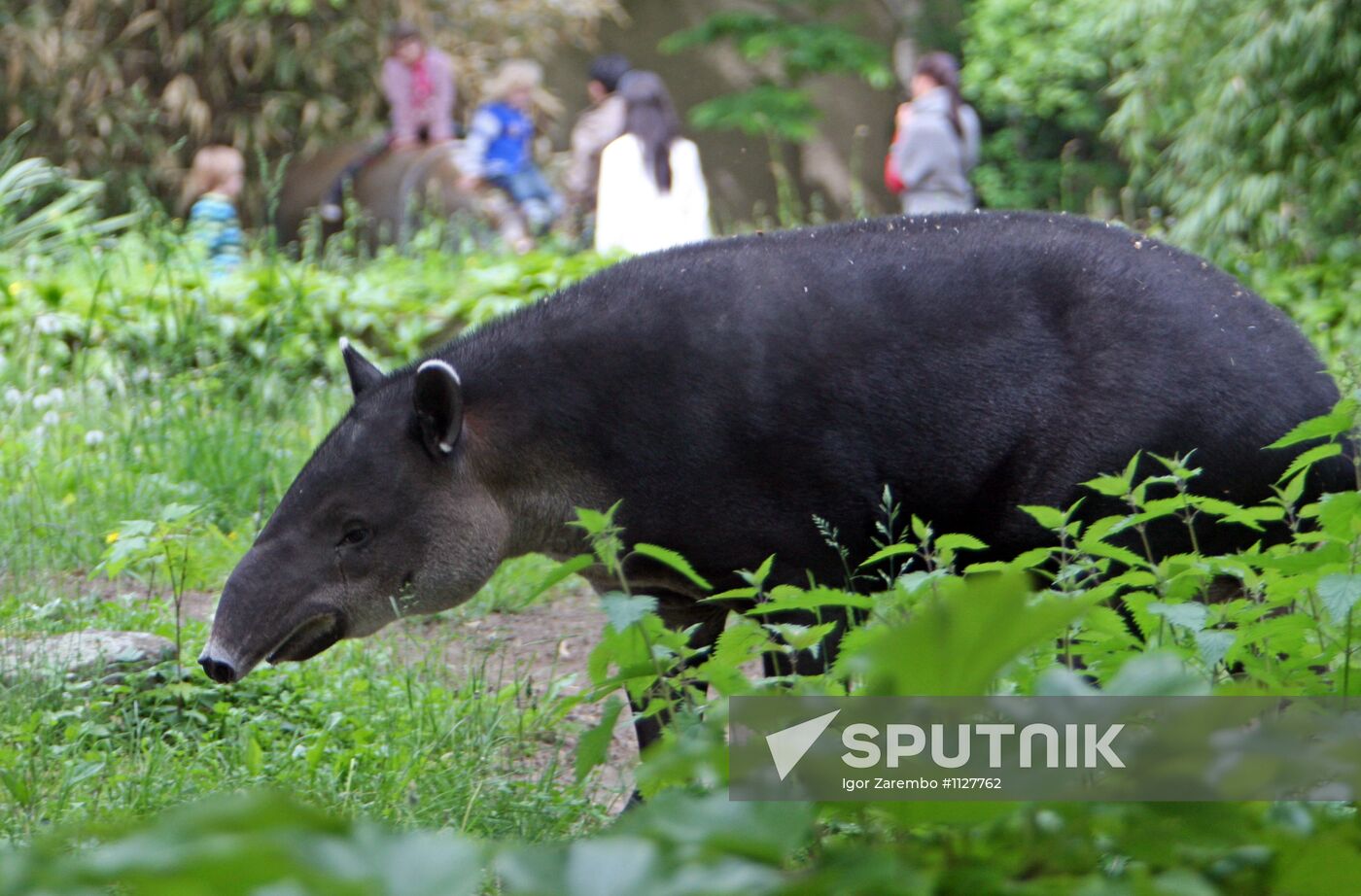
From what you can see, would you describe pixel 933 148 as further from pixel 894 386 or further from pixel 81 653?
pixel 81 653

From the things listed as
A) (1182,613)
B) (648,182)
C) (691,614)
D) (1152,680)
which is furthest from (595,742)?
(648,182)

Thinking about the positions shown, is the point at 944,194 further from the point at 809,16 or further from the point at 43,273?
the point at 809,16

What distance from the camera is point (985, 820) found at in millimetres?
1423

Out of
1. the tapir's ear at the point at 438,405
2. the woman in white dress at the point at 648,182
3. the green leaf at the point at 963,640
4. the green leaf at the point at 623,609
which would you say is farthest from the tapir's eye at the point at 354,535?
the woman in white dress at the point at 648,182

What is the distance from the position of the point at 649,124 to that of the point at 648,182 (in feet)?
1.25

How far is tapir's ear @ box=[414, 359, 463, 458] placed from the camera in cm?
407

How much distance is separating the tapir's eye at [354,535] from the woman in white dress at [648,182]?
6.22 metres

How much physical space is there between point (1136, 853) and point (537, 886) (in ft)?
1.98

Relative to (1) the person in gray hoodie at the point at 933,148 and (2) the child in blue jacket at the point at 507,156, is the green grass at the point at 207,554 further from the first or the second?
(1) the person in gray hoodie at the point at 933,148

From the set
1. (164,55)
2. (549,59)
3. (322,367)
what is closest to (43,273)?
(322,367)

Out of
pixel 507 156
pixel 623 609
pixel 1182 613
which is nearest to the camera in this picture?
pixel 623 609

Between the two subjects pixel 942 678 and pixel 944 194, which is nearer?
pixel 942 678

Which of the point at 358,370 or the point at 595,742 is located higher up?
the point at 358,370

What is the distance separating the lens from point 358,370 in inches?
180
